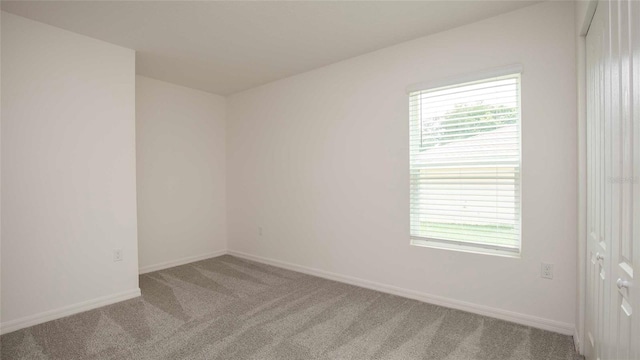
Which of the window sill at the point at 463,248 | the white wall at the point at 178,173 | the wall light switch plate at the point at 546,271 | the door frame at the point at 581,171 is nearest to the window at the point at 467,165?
the window sill at the point at 463,248

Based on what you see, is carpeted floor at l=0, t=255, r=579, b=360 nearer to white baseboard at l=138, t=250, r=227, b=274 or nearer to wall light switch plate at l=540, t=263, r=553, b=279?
wall light switch plate at l=540, t=263, r=553, b=279

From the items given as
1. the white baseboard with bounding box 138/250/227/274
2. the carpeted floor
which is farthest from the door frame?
the white baseboard with bounding box 138/250/227/274

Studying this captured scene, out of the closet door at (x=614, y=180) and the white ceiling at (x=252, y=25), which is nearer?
the closet door at (x=614, y=180)

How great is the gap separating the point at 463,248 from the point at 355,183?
1.26 meters

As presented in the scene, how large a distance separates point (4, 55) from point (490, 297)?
4413mm

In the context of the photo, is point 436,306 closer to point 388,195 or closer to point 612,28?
point 388,195

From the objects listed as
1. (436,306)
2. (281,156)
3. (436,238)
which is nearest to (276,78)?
(281,156)

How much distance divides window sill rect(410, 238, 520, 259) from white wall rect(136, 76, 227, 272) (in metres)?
3.17

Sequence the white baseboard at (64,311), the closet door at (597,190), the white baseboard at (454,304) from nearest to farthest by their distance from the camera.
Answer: the closet door at (597,190)
the white baseboard at (454,304)
the white baseboard at (64,311)

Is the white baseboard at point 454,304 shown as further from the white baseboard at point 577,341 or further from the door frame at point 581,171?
the door frame at point 581,171

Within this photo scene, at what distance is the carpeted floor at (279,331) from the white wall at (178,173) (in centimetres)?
114

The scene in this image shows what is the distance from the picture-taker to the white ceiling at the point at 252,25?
2.42m

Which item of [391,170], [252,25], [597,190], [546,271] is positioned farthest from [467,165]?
[252,25]

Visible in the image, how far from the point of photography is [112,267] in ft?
10.0
